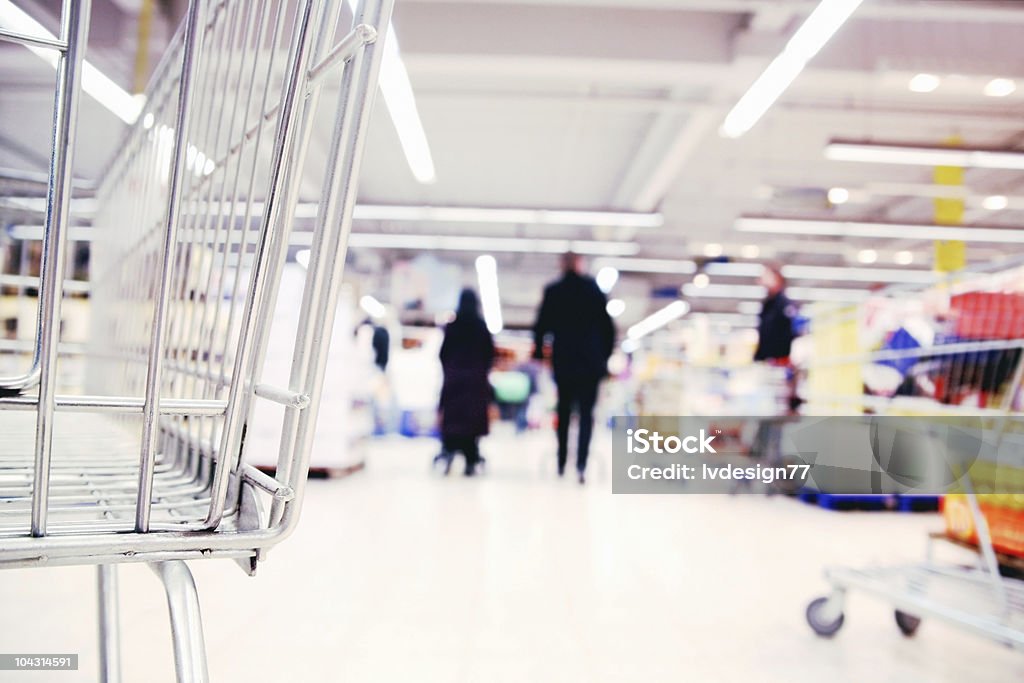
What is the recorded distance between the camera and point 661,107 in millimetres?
7004

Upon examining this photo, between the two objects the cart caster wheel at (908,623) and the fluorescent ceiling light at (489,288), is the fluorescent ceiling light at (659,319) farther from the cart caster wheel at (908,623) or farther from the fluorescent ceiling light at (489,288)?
the cart caster wheel at (908,623)

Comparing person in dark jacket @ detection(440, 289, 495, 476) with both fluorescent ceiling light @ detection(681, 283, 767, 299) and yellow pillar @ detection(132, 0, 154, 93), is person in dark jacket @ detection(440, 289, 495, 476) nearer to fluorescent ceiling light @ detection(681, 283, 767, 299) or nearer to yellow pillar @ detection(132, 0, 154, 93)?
yellow pillar @ detection(132, 0, 154, 93)

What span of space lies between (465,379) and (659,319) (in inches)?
590

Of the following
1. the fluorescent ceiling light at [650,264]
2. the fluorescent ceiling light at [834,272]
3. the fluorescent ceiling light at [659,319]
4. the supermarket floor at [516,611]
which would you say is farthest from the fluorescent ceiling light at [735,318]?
the supermarket floor at [516,611]

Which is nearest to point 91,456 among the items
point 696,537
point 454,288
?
point 696,537

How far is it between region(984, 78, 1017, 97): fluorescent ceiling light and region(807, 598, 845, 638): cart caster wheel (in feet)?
18.4

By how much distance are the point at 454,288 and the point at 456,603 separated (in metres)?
9.36

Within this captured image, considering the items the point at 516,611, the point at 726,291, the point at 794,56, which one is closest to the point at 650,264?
the point at 726,291

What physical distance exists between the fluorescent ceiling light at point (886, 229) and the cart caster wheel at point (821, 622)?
950 centimetres

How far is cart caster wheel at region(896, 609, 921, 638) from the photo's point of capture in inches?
76.3

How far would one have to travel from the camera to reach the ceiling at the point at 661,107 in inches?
232

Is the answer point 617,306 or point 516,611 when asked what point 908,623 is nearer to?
point 516,611

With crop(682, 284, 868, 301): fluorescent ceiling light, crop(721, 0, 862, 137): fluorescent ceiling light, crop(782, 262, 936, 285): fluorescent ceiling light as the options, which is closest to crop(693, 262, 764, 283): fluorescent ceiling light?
crop(782, 262, 936, 285): fluorescent ceiling light

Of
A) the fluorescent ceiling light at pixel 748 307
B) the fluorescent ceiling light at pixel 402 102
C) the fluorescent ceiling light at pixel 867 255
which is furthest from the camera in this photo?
the fluorescent ceiling light at pixel 748 307
